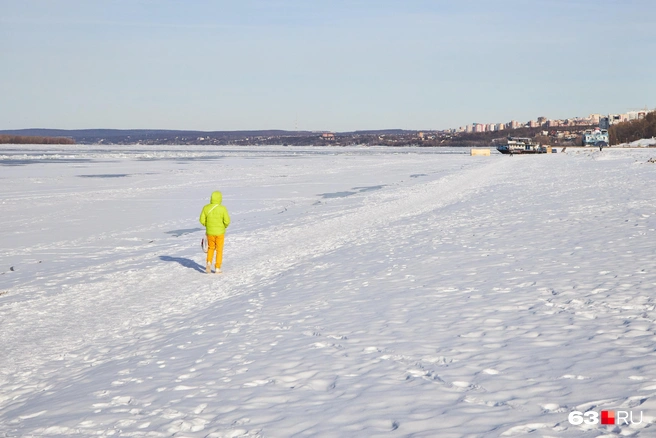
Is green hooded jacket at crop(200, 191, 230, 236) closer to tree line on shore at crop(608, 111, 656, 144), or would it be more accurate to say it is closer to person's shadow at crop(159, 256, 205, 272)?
person's shadow at crop(159, 256, 205, 272)

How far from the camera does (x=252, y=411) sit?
5781mm

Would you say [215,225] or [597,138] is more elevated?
[597,138]

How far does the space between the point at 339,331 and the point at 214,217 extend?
548 cm

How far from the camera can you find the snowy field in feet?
18.3

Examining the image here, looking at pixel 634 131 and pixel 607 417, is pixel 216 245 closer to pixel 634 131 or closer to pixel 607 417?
pixel 607 417

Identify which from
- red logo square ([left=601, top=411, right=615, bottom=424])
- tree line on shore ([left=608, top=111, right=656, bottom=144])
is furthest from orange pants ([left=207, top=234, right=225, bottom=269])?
tree line on shore ([left=608, top=111, right=656, bottom=144])

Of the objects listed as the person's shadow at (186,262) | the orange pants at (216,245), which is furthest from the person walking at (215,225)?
the person's shadow at (186,262)

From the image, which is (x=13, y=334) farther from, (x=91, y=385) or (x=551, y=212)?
(x=551, y=212)

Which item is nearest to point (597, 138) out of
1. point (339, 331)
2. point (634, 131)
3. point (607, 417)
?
point (634, 131)

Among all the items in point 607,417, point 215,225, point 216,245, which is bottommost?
point 607,417

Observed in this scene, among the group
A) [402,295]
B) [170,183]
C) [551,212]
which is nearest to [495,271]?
[402,295]

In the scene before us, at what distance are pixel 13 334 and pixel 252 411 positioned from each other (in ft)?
16.4

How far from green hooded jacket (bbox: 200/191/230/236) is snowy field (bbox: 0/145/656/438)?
95 cm

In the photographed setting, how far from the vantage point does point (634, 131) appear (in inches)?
6260
